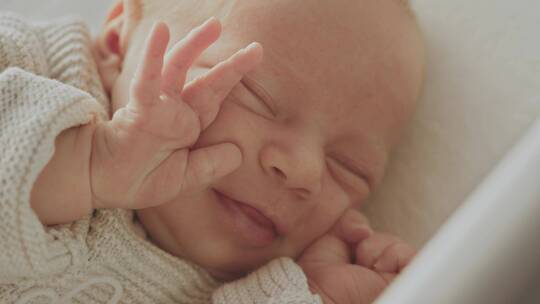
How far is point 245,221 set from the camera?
859mm

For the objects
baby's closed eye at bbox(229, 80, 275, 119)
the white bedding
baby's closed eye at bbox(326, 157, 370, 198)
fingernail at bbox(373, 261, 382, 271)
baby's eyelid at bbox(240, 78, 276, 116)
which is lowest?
fingernail at bbox(373, 261, 382, 271)

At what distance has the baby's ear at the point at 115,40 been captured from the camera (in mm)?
958

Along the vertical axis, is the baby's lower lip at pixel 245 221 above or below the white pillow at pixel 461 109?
below

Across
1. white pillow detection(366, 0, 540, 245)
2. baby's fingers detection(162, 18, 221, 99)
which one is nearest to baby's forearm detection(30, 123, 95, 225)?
baby's fingers detection(162, 18, 221, 99)

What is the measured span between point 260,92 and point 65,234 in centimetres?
31

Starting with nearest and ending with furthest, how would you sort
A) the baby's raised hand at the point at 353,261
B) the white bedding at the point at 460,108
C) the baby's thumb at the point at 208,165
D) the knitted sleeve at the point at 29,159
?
the knitted sleeve at the point at 29,159
the baby's thumb at the point at 208,165
the baby's raised hand at the point at 353,261
the white bedding at the point at 460,108

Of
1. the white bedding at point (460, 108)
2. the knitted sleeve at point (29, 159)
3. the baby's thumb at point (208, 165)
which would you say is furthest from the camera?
the white bedding at point (460, 108)

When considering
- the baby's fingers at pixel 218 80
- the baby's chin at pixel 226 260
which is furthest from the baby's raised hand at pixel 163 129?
the baby's chin at pixel 226 260

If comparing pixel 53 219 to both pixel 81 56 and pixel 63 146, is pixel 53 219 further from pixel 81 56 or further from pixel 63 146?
pixel 81 56

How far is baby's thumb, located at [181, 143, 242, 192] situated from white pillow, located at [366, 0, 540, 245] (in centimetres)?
39

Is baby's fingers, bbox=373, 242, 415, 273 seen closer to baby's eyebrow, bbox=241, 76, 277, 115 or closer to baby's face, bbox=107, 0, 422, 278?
baby's face, bbox=107, 0, 422, 278

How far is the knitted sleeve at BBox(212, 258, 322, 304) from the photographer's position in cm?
81

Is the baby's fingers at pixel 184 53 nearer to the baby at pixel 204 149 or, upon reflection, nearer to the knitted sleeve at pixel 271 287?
the baby at pixel 204 149

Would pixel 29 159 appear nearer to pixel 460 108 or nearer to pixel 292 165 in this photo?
pixel 292 165
